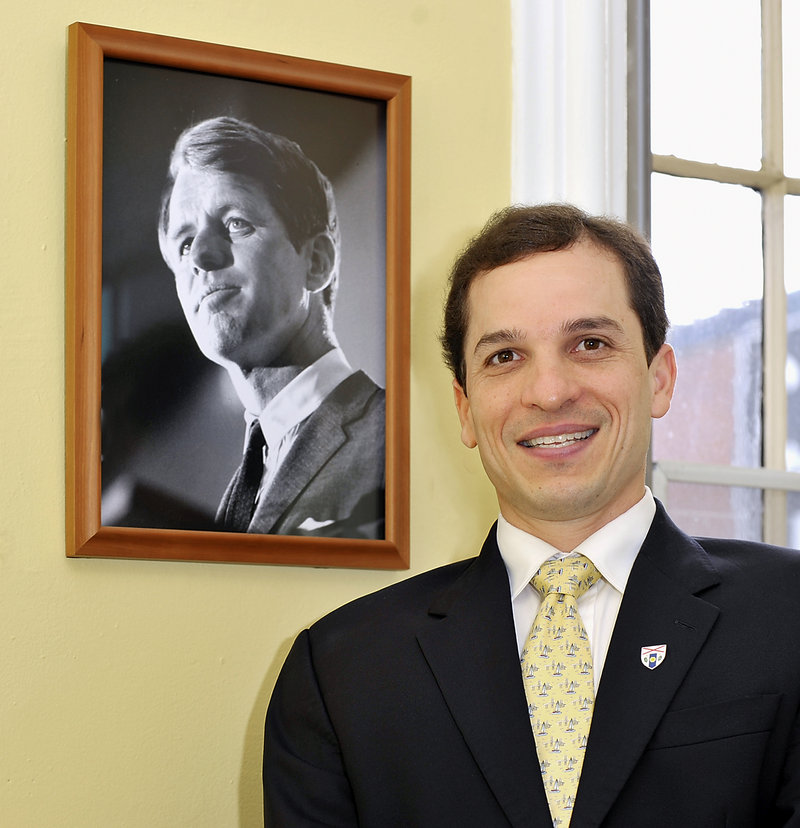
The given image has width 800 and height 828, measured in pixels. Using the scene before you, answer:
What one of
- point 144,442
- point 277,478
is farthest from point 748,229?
point 144,442

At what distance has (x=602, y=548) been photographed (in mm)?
1527

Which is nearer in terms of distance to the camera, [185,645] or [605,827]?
[605,827]

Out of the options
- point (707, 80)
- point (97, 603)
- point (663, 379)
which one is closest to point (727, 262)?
point (707, 80)

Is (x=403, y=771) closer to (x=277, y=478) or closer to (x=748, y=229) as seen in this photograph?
(x=277, y=478)

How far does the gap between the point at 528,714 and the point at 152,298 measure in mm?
673

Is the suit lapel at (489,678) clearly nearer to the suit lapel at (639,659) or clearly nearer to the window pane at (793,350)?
the suit lapel at (639,659)

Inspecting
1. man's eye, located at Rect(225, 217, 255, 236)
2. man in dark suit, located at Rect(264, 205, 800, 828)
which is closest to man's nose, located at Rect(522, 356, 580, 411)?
man in dark suit, located at Rect(264, 205, 800, 828)

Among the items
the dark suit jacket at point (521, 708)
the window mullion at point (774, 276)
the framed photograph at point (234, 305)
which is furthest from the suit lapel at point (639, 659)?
the window mullion at point (774, 276)

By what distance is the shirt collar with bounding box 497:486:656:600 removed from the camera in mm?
1523

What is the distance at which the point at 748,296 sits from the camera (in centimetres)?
214

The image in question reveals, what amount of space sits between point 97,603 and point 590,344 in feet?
2.16

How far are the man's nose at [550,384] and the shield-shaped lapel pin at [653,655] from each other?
0.29 metres

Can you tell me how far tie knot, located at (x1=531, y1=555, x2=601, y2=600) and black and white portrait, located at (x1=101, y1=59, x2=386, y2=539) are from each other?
301 millimetres

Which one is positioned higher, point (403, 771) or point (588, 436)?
point (588, 436)
